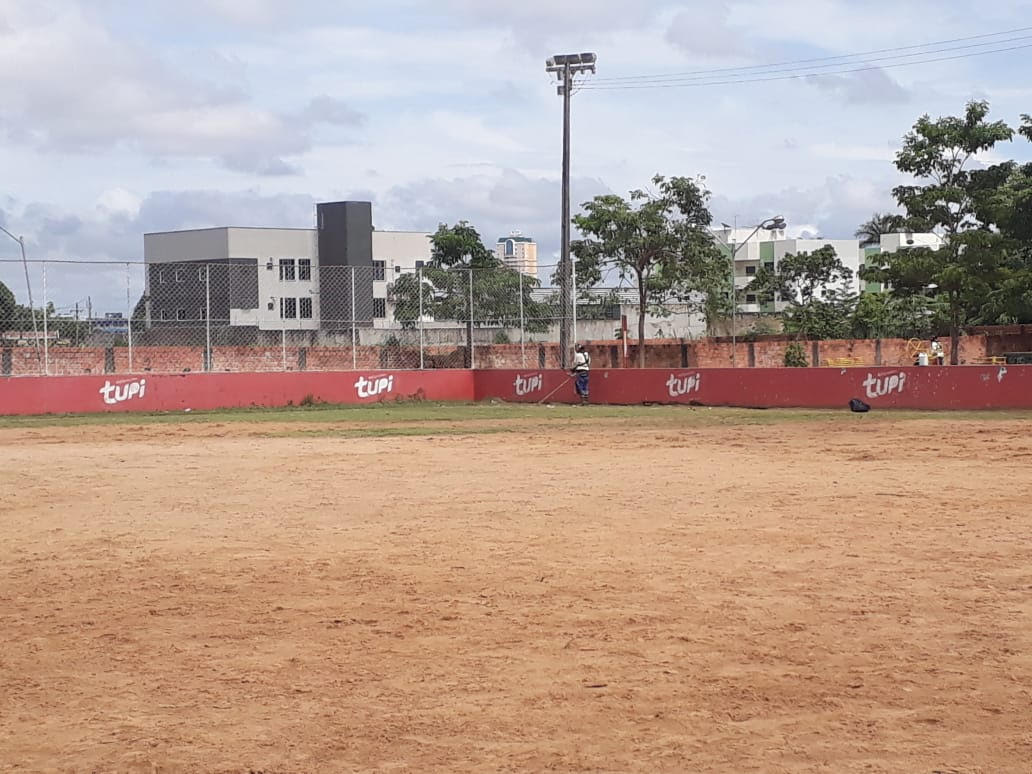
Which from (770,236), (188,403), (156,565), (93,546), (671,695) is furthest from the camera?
(770,236)

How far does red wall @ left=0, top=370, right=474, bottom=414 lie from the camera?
31.9 metres

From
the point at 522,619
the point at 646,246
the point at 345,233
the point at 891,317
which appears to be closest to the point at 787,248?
the point at 345,233

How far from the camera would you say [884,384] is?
29.9 m

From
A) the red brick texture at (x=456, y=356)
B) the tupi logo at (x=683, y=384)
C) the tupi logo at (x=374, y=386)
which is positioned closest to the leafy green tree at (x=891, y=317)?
the red brick texture at (x=456, y=356)

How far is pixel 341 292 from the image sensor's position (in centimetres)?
3612

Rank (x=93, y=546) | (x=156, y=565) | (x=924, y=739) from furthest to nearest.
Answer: (x=93, y=546), (x=156, y=565), (x=924, y=739)

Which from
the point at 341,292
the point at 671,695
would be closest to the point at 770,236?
the point at 341,292

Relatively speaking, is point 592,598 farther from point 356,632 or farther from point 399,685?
point 399,685

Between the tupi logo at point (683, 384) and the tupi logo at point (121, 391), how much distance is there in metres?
13.4

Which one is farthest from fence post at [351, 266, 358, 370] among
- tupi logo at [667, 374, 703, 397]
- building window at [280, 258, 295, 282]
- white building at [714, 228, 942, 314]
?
white building at [714, 228, 942, 314]

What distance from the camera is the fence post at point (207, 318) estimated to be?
3334 cm

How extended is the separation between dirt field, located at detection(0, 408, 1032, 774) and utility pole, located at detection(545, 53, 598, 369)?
21.2 m

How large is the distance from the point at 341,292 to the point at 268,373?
10.9 ft

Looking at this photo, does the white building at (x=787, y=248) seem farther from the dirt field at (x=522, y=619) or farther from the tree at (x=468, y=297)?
the dirt field at (x=522, y=619)
